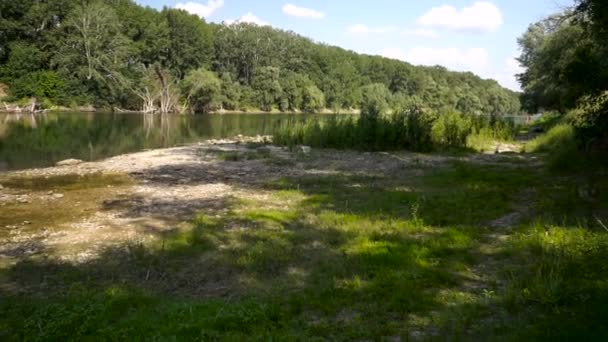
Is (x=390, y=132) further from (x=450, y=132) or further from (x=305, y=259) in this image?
(x=305, y=259)

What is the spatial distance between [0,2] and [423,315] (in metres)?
91.9

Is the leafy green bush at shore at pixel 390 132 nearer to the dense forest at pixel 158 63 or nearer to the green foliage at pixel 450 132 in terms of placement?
the green foliage at pixel 450 132

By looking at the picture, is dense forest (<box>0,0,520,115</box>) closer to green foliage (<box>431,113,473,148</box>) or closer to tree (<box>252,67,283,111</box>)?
tree (<box>252,67,283,111</box>)

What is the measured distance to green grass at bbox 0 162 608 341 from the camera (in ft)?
17.4

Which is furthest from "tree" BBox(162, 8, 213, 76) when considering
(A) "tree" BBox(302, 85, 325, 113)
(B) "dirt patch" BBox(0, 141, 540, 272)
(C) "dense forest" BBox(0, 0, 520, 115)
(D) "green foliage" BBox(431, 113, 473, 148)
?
(B) "dirt patch" BBox(0, 141, 540, 272)

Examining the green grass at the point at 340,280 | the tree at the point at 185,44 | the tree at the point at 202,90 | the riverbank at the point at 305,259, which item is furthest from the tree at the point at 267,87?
the green grass at the point at 340,280

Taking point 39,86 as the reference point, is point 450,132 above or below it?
below

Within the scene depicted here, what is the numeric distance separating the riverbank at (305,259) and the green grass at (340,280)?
0.09ft

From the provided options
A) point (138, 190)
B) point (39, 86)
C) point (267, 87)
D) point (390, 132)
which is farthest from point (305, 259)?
point (267, 87)

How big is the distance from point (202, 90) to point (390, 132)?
7091cm

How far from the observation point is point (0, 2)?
77.1m

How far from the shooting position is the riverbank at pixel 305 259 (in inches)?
215

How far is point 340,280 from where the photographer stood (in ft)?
22.9

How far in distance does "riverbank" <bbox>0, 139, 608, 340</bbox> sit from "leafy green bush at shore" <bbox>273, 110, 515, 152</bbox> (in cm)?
978
